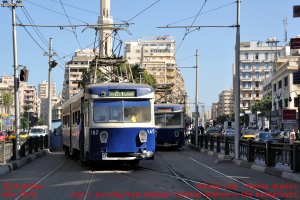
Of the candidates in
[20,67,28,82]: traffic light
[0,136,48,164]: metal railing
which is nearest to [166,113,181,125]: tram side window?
[0,136,48,164]: metal railing

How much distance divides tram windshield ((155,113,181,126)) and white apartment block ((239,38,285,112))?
127 meters

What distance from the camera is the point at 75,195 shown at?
13.0m

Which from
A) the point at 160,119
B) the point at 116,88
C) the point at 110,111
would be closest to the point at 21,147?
the point at 110,111

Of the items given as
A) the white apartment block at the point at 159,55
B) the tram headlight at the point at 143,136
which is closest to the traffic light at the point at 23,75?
the tram headlight at the point at 143,136

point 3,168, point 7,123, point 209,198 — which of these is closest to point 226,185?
point 209,198

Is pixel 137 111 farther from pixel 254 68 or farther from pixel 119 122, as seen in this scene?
→ pixel 254 68

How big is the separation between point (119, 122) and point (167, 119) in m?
17.7

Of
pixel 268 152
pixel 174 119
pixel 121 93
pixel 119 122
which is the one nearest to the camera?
pixel 119 122

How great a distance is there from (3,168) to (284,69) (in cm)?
8032

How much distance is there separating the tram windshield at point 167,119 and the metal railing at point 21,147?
324 inches

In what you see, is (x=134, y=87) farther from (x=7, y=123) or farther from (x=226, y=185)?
(x=7, y=123)

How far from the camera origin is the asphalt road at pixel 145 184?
1307 centimetres

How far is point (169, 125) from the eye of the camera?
1441 inches

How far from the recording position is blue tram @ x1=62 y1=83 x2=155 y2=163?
19.2 metres
